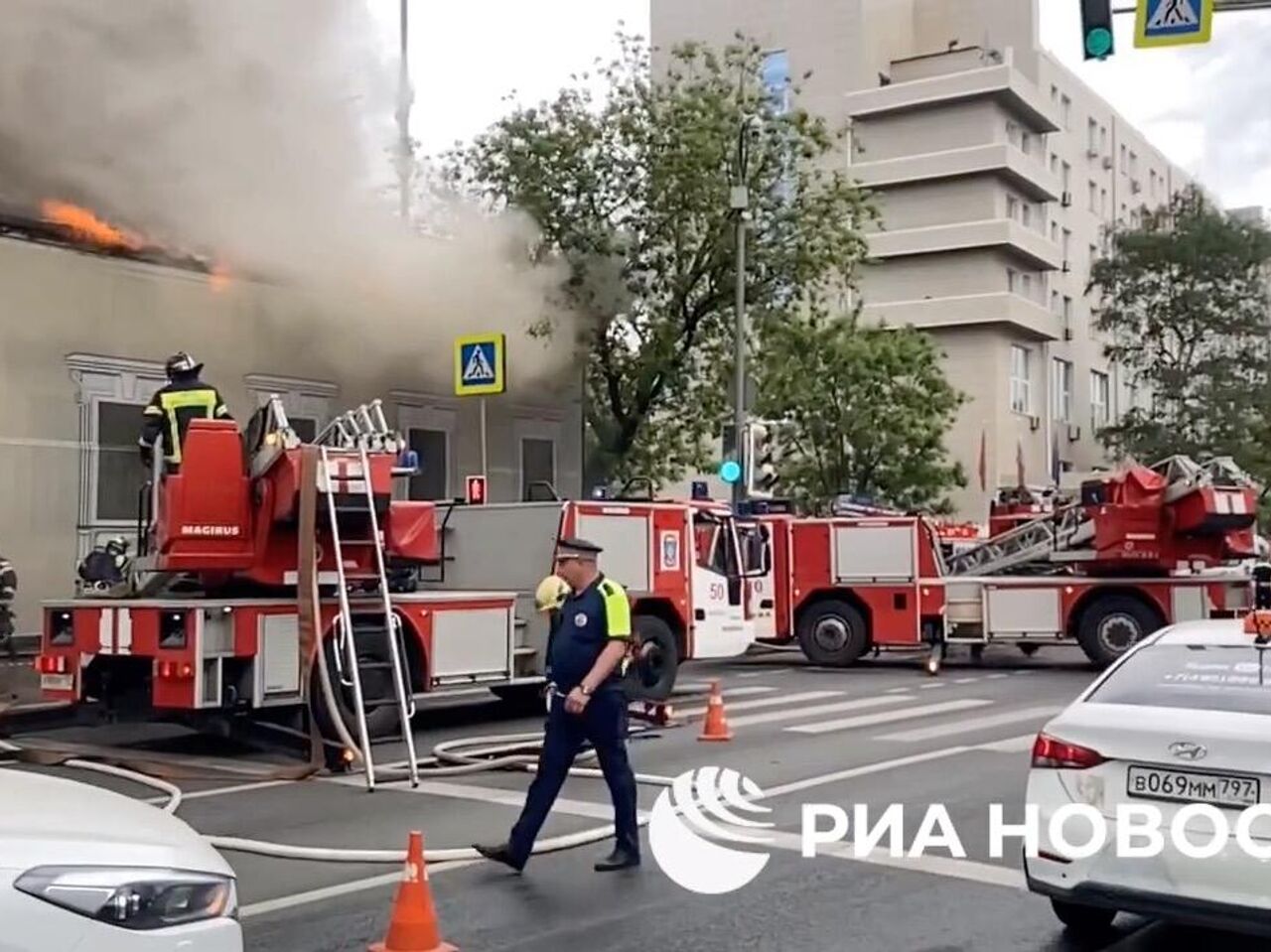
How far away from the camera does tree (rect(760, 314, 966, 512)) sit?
31.7 m

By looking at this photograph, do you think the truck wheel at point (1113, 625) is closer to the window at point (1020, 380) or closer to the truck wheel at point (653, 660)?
the truck wheel at point (653, 660)

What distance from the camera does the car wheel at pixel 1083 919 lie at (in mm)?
5918

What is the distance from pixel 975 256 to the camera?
5478cm

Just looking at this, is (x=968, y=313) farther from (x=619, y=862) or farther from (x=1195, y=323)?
(x=619, y=862)

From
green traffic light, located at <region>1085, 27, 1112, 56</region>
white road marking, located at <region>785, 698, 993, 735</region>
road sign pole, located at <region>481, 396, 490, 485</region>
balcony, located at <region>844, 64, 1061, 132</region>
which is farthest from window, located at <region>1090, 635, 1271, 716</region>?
balcony, located at <region>844, 64, 1061, 132</region>

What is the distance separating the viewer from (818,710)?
46.6ft

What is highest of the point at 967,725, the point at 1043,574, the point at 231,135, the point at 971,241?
the point at 971,241

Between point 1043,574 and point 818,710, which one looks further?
point 1043,574

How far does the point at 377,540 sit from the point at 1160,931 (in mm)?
6097

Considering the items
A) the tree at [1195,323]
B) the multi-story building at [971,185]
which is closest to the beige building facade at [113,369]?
the tree at [1195,323]

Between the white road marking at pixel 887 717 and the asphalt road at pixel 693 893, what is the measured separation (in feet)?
0.14

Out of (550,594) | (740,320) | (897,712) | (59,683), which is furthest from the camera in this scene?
(740,320)

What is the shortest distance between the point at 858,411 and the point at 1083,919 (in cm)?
2632
